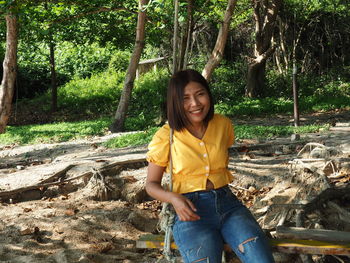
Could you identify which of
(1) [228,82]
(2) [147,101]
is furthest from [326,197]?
(1) [228,82]

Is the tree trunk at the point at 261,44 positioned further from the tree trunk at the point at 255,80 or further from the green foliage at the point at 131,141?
the green foliage at the point at 131,141

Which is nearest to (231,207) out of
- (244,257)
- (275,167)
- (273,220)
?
(244,257)

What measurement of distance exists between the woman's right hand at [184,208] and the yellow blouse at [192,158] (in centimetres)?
14

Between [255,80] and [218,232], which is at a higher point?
[255,80]

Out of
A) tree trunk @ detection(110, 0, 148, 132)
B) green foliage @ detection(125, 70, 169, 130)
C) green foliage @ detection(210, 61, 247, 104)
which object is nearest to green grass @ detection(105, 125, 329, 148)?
tree trunk @ detection(110, 0, 148, 132)

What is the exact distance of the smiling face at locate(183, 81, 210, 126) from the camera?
283 centimetres

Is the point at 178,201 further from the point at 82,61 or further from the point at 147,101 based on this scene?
the point at 82,61

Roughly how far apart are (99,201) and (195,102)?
3.53 meters

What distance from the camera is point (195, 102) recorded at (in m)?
2.82

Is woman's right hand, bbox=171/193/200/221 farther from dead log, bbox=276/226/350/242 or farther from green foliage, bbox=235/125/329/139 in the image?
green foliage, bbox=235/125/329/139

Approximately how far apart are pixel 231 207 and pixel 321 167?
275 cm

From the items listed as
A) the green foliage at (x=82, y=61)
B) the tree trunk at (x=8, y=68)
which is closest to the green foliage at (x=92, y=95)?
the green foliage at (x=82, y=61)

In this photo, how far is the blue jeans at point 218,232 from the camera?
2.59 m

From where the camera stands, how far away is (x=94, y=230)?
16.4 ft
